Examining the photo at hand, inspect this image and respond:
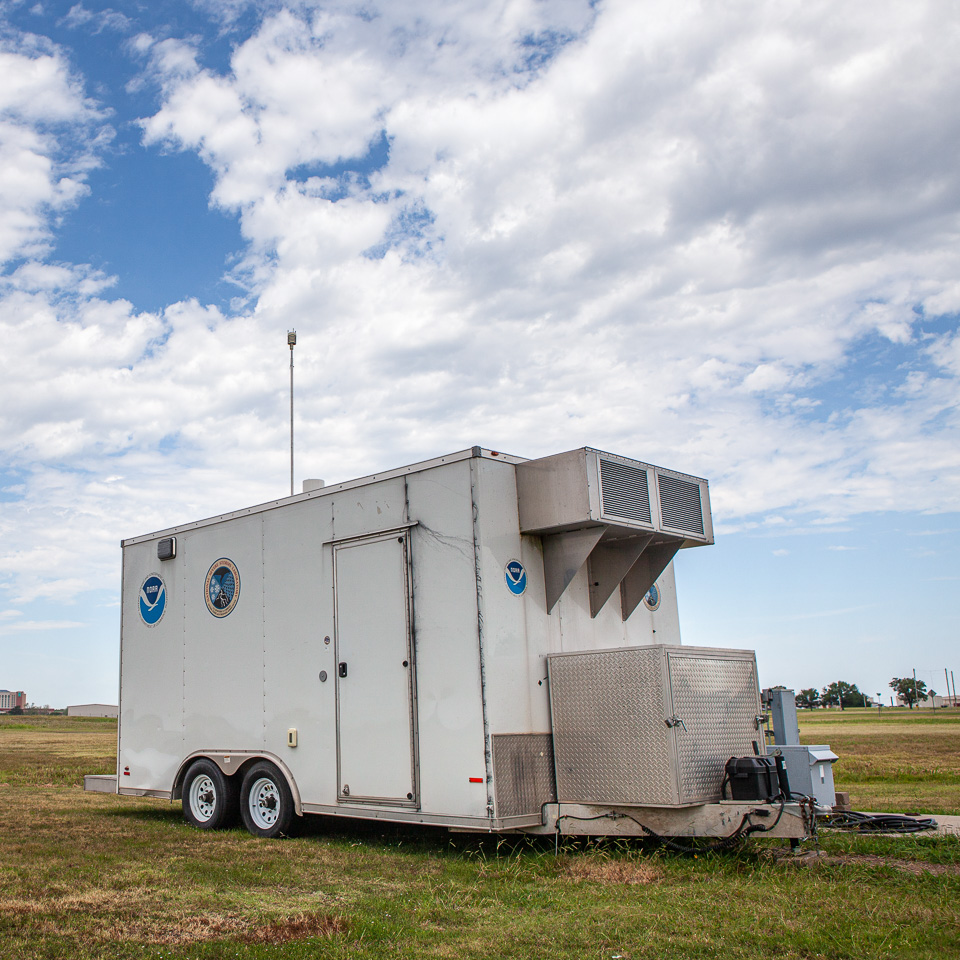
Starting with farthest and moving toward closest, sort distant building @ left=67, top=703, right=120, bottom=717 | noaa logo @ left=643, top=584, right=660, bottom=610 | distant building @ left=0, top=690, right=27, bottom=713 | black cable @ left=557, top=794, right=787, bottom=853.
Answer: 1. distant building @ left=0, top=690, right=27, bottom=713
2. distant building @ left=67, top=703, right=120, bottom=717
3. noaa logo @ left=643, top=584, right=660, bottom=610
4. black cable @ left=557, top=794, right=787, bottom=853

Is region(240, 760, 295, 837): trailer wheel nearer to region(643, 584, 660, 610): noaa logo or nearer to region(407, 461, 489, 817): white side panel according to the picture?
region(407, 461, 489, 817): white side panel

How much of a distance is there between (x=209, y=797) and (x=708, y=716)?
5.54m

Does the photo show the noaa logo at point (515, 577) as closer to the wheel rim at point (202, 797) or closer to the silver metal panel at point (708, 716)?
the silver metal panel at point (708, 716)

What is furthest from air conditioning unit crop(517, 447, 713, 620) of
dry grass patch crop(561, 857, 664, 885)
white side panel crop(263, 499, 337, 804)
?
white side panel crop(263, 499, 337, 804)

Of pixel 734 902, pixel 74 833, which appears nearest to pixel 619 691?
pixel 734 902

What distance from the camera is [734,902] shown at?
553 centimetres

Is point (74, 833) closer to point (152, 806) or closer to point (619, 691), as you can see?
point (152, 806)

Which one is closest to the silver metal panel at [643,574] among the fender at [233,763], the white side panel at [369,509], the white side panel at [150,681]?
the white side panel at [369,509]

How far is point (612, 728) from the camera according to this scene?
7242 millimetres

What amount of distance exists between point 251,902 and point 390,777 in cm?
211

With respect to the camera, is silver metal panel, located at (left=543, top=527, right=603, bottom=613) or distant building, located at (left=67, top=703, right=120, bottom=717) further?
distant building, located at (left=67, top=703, right=120, bottom=717)

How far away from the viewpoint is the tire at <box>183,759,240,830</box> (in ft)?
31.1

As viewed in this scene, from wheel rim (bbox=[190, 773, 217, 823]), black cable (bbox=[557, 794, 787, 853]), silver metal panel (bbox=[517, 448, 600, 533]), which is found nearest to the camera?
black cable (bbox=[557, 794, 787, 853])

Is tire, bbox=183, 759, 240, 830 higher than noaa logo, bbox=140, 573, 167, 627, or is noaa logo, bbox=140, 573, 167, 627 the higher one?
noaa logo, bbox=140, 573, 167, 627
